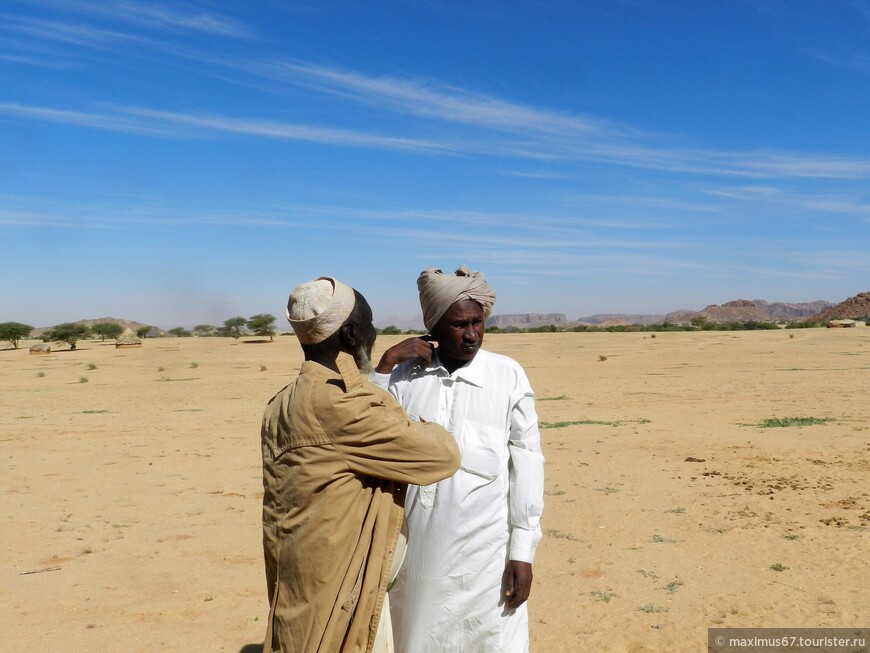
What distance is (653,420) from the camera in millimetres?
13586

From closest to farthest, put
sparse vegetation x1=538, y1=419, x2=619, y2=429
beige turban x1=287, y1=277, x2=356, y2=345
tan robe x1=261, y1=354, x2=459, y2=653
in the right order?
tan robe x1=261, y1=354, x2=459, y2=653, beige turban x1=287, y1=277, x2=356, y2=345, sparse vegetation x1=538, y1=419, x2=619, y2=429

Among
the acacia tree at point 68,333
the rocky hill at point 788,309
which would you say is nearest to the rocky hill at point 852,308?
the rocky hill at point 788,309

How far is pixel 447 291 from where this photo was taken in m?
3.03

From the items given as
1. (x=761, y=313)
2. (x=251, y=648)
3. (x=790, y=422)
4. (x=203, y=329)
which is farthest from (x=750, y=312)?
(x=251, y=648)

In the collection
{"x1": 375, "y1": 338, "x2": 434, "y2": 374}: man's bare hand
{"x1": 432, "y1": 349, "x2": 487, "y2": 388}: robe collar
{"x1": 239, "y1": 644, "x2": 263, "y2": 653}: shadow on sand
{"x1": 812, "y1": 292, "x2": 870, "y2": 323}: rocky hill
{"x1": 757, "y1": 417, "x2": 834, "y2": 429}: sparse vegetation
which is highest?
{"x1": 812, "y1": 292, "x2": 870, "y2": 323}: rocky hill

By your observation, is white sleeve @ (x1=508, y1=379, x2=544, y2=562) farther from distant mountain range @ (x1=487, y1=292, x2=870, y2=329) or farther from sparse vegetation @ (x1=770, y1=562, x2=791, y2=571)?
distant mountain range @ (x1=487, y1=292, x2=870, y2=329)

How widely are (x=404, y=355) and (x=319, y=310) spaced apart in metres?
0.83

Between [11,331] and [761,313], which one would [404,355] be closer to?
[11,331]

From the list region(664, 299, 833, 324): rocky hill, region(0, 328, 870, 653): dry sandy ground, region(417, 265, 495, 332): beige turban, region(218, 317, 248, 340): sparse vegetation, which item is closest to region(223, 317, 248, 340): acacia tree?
region(218, 317, 248, 340): sparse vegetation

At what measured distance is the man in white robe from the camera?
277 centimetres

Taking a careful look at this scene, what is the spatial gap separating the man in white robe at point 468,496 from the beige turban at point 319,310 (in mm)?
773

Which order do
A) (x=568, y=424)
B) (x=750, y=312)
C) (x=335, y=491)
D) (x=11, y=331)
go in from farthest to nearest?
(x=750, y=312)
(x=11, y=331)
(x=568, y=424)
(x=335, y=491)

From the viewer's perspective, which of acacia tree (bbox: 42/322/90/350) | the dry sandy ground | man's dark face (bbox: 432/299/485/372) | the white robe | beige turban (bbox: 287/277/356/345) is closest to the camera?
beige turban (bbox: 287/277/356/345)

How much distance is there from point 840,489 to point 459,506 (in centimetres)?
671
